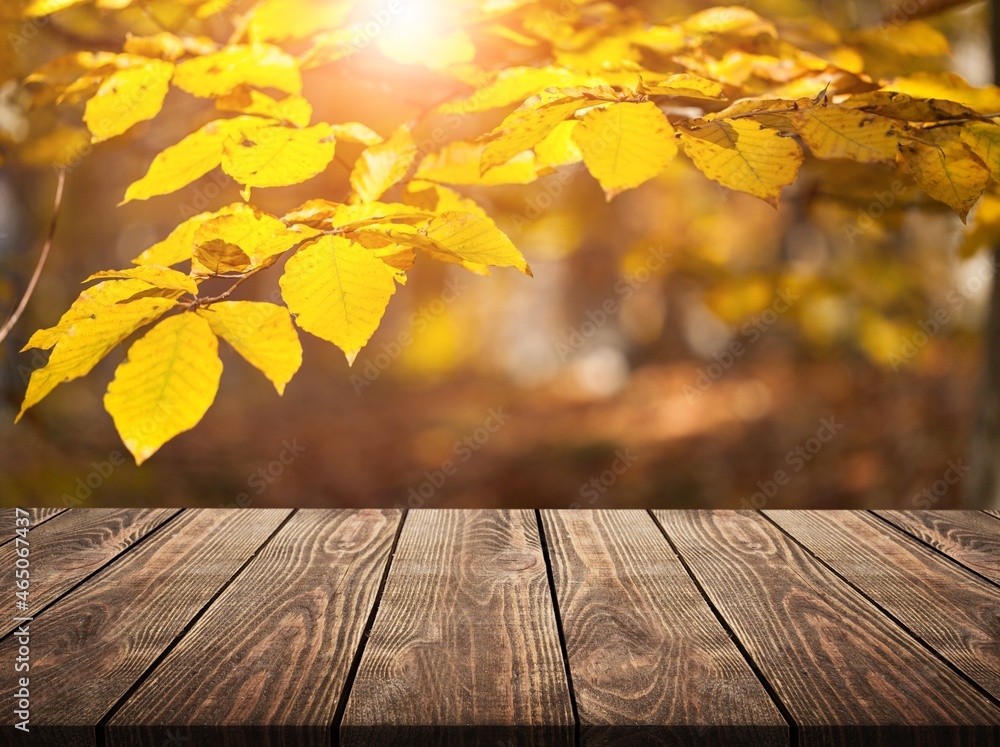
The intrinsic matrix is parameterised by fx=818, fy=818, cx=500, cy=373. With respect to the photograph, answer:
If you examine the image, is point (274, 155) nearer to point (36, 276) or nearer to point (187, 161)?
point (187, 161)

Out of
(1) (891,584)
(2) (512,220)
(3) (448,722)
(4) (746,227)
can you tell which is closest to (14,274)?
(2) (512,220)

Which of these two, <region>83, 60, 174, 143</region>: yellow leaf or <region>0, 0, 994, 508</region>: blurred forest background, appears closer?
<region>83, 60, 174, 143</region>: yellow leaf

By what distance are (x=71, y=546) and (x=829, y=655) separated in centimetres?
99

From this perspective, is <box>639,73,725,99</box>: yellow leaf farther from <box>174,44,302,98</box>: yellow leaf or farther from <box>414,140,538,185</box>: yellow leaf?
<box>174,44,302,98</box>: yellow leaf

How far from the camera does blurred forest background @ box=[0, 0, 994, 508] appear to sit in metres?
2.46

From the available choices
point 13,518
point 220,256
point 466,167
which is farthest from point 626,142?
point 13,518

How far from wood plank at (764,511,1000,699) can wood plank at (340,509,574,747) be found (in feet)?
1.27

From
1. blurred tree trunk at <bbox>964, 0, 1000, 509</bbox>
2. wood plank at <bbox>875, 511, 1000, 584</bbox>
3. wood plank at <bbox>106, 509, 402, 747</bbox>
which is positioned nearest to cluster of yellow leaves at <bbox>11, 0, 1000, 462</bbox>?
wood plank at <bbox>106, 509, 402, 747</bbox>

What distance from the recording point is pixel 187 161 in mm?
743

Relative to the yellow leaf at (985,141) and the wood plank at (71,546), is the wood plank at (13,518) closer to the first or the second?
the wood plank at (71,546)

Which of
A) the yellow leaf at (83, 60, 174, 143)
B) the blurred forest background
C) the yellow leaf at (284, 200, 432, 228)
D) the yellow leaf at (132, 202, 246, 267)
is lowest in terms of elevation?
the blurred forest background

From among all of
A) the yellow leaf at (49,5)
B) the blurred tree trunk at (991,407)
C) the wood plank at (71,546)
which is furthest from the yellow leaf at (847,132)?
the blurred tree trunk at (991,407)

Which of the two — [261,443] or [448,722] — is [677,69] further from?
[261,443]

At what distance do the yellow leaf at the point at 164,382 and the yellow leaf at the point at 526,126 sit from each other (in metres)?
0.26
